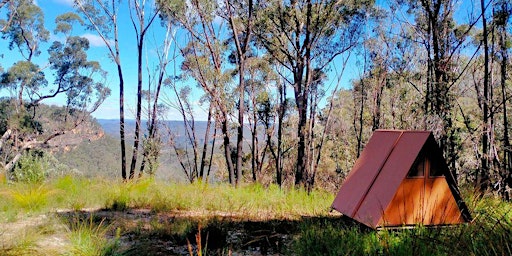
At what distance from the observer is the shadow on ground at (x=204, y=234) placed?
3315 mm

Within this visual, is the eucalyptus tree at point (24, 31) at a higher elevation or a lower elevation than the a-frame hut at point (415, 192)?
higher

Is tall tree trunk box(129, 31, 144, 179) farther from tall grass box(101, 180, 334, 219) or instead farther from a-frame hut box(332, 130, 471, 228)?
a-frame hut box(332, 130, 471, 228)

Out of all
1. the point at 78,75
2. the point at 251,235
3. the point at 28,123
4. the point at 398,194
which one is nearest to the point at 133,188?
the point at 251,235

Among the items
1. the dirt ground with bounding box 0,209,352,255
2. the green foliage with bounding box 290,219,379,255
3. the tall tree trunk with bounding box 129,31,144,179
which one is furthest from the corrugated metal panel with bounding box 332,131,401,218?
the tall tree trunk with bounding box 129,31,144,179

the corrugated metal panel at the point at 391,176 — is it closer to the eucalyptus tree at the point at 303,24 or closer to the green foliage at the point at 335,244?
the green foliage at the point at 335,244

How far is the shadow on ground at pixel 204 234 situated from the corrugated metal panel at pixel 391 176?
0.61 meters

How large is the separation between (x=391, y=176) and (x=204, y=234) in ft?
6.27

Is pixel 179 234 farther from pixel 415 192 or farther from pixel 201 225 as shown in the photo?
pixel 415 192

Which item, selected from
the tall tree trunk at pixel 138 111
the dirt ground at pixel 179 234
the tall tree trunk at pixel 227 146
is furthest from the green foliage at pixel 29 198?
the tall tree trunk at pixel 138 111

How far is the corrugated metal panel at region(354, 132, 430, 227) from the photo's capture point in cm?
318

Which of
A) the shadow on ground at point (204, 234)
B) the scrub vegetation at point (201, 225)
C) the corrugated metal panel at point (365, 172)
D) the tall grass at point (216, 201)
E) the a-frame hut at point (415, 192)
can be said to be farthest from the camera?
the tall grass at point (216, 201)

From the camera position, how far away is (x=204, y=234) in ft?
12.2

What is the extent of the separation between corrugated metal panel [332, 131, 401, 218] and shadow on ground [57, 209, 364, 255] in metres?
0.32

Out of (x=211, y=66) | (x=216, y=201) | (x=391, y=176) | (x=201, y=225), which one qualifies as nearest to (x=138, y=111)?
(x=211, y=66)
